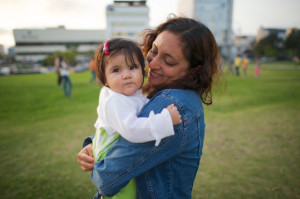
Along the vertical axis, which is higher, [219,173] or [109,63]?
[109,63]

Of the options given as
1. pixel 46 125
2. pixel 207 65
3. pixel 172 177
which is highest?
pixel 207 65

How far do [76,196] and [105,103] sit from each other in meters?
2.29

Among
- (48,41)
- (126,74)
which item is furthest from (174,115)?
(48,41)

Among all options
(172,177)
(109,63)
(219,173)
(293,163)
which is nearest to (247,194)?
(219,173)

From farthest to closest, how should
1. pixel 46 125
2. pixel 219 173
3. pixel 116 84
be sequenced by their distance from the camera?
pixel 46 125, pixel 219 173, pixel 116 84

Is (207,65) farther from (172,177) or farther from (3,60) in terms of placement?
(3,60)

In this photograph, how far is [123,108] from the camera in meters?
1.04

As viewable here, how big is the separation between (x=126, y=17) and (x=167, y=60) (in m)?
72.3

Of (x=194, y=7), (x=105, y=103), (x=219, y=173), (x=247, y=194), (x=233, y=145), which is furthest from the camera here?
(x=194, y=7)

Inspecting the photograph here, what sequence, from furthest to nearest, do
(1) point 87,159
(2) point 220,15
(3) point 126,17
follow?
(2) point 220,15, (3) point 126,17, (1) point 87,159

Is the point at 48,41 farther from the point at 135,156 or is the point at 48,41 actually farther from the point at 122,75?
the point at 135,156

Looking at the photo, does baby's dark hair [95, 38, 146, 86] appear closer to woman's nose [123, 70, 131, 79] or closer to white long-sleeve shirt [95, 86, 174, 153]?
woman's nose [123, 70, 131, 79]

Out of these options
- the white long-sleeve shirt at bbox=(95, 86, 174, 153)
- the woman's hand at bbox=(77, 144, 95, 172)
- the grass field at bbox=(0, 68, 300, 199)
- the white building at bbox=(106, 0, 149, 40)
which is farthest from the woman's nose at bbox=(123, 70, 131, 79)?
the white building at bbox=(106, 0, 149, 40)

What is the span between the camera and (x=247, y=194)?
8.82 ft
